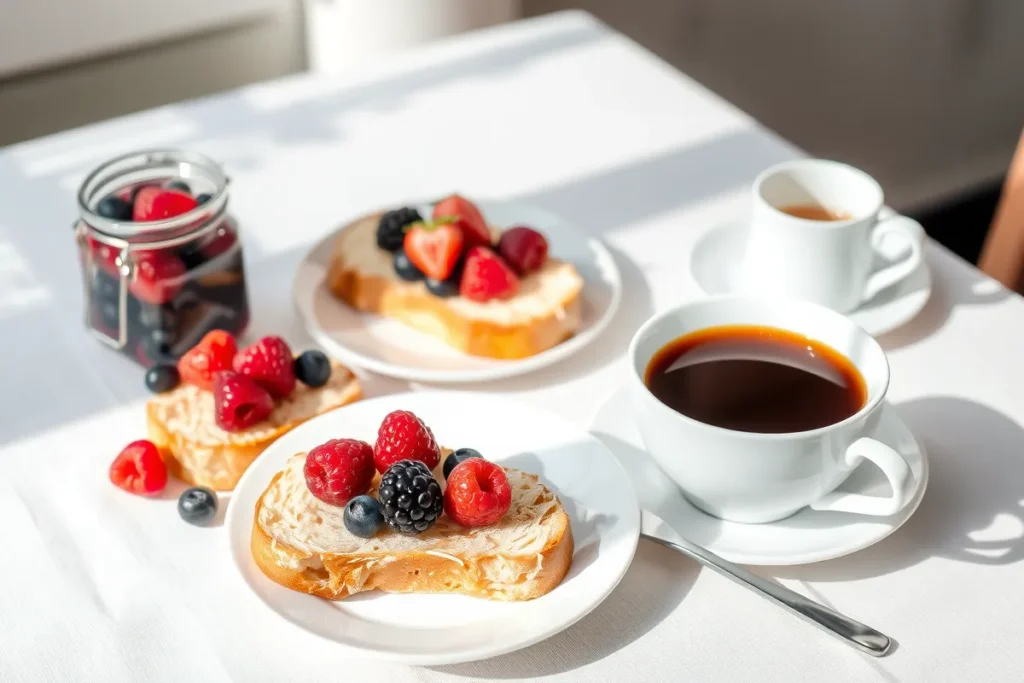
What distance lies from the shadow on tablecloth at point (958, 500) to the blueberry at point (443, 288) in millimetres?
467

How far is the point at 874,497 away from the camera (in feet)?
3.03

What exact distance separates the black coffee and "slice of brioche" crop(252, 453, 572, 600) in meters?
0.17

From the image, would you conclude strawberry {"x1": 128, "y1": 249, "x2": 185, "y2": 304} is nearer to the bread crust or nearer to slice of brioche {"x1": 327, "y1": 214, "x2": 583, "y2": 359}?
slice of brioche {"x1": 327, "y1": 214, "x2": 583, "y2": 359}

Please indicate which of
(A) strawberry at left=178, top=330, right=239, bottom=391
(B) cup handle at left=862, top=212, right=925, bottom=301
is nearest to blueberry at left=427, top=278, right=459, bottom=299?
(A) strawberry at left=178, top=330, right=239, bottom=391

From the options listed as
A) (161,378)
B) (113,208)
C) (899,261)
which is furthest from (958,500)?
(113,208)

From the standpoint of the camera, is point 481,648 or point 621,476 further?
point 621,476

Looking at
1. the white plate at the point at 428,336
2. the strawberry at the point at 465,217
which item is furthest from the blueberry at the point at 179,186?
the strawberry at the point at 465,217

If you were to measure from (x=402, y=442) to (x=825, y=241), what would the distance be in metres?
0.51

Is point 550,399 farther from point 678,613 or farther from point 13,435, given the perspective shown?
point 13,435

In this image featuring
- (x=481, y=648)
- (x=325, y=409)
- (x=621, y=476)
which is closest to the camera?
(x=481, y=648)

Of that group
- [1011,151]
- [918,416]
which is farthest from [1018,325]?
[1011,151]

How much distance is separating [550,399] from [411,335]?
0.18 m

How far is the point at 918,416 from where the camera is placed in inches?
42.8

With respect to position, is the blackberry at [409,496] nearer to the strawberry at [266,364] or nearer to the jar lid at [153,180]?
the strawberry at [266,364]
